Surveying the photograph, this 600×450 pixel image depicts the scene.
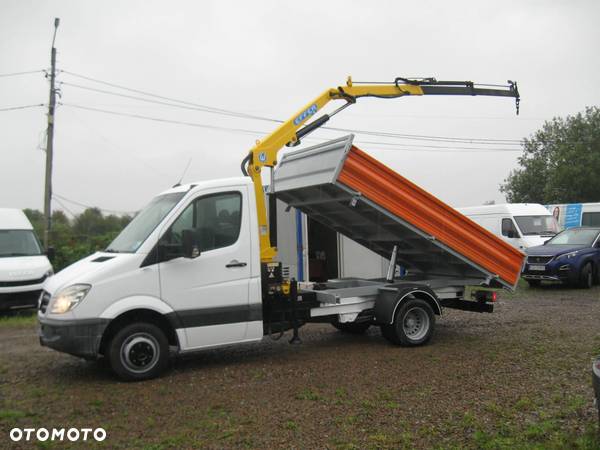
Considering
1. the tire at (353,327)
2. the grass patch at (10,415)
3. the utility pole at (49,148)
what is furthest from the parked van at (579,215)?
the grass patch at (10,415)

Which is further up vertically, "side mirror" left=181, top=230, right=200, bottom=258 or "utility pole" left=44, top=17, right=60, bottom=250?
"utility pole" left=44, top=17, right=60, bottom=250

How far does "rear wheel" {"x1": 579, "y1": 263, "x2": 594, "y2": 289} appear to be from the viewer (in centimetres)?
1546

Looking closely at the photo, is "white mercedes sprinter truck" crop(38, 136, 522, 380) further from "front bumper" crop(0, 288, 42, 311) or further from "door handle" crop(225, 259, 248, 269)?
"front bumper" crop(0, 288, 42, 311)

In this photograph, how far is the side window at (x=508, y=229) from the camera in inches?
720

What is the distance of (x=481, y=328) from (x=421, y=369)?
3.30 m

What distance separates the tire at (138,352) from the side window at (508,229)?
1409cm

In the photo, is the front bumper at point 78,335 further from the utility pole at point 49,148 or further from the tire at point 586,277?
the utility pole at point 49,148

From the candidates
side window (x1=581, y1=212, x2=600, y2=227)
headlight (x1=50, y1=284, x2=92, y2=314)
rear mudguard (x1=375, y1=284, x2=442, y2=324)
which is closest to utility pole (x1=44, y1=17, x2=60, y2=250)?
headlight (x1=50, y1=284, x2=92, y2=314)

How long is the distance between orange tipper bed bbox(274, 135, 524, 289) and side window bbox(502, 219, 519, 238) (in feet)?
32.3

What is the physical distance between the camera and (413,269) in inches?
391

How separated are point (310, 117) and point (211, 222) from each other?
9.75ft

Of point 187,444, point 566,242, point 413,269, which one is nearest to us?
point 187,444

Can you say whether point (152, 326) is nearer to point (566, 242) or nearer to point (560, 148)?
point (566, 242)

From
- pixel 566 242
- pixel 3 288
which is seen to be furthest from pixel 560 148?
pixel 3 288
